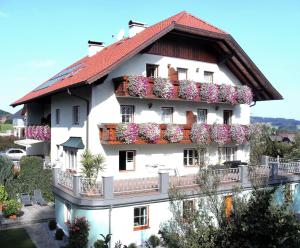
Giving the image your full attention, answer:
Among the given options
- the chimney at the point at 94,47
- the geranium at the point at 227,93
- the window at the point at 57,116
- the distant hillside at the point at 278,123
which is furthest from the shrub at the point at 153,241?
the chimney at the point at 94,47

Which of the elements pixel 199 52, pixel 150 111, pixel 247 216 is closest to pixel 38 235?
pixel 150 111

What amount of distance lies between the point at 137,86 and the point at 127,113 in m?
2.27

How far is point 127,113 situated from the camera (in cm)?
2008

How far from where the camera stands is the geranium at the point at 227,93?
22.1 metres

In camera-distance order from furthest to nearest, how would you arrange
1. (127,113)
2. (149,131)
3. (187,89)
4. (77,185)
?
(187,89) → (127,113) → (149,131) → (77,185)

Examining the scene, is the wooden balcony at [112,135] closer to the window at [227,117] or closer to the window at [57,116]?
the window at [227,117]

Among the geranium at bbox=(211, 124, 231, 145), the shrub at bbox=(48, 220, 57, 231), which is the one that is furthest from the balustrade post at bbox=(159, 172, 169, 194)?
the shrub at bbox=(48, 220, 57, 231)

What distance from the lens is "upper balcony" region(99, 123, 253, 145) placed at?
18109 millimetres

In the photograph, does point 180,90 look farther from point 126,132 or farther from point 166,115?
point 126,132

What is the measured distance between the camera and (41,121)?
95.7 feet

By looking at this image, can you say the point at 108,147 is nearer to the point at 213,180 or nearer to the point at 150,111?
the point at 150,111

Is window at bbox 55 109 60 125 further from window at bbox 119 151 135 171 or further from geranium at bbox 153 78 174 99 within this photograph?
geranium at bbox 153 78 174 99

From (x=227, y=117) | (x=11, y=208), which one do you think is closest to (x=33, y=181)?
(x=11, y=208)

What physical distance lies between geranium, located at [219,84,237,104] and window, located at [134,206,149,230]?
9.25m
